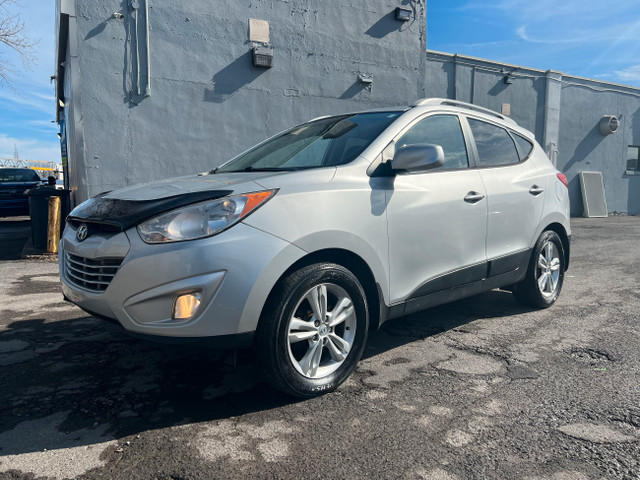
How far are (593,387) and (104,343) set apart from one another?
3241 millimetres

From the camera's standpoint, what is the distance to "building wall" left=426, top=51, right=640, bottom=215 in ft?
45.0

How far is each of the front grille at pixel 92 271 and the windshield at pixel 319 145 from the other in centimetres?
120

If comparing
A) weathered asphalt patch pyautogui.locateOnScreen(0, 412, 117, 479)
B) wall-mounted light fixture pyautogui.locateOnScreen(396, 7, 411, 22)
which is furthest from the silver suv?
wall-mounted light fixture pyautogui.locateOnScreen(396, 7, 411, 22)

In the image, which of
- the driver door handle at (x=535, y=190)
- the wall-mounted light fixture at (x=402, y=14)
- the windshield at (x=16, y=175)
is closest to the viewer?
the driver door handle at (x=535, y=190)

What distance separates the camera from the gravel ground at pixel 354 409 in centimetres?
217

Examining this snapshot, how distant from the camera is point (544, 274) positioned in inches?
181

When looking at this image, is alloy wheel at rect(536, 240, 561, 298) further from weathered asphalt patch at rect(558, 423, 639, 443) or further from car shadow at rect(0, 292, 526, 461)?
weathered asphalt patch at rect(558, 423, 639, 443)

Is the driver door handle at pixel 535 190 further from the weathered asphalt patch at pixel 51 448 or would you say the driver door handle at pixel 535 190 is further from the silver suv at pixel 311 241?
the weathered asphalt patch at pixel 51 448

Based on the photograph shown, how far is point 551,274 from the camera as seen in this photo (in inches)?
185

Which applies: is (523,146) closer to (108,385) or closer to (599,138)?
(108,385)

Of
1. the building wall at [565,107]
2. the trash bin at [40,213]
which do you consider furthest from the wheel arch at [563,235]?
the building wall at [565,107]

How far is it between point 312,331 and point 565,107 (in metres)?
16.6

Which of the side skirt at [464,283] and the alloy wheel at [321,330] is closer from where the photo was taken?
the alloy wheel at [321,330]

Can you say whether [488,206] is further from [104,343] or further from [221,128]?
[221,128]
